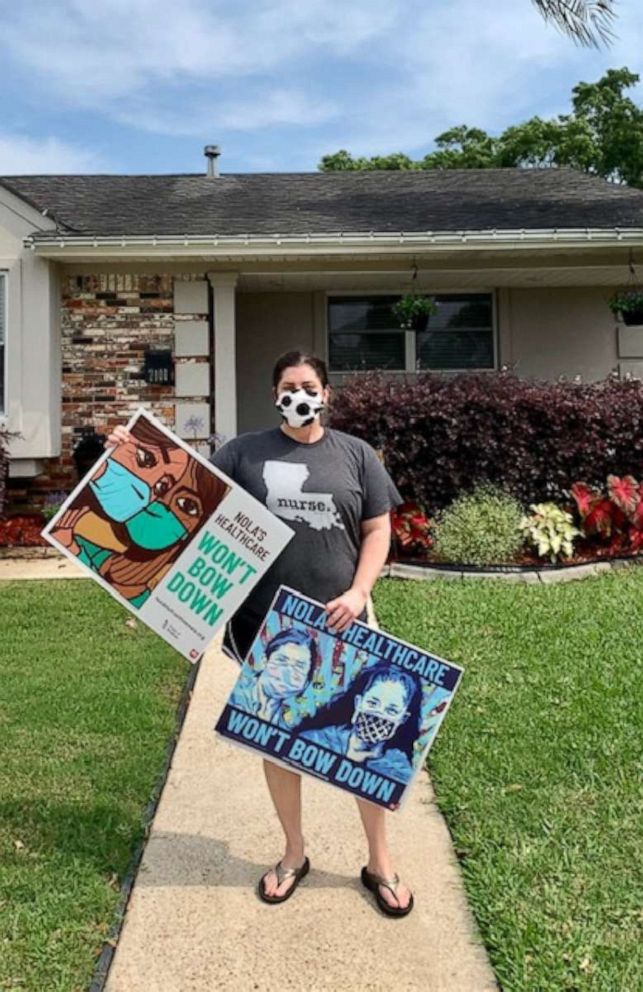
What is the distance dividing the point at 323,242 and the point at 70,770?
6558mm

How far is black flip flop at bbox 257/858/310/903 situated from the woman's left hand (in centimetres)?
89

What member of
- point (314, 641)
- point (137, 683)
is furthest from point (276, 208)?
point (314, 641)

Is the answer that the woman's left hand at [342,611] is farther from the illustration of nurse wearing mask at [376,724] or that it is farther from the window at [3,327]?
the window at [3,327]

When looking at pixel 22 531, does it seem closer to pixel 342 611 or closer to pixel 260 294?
pixel 260 294

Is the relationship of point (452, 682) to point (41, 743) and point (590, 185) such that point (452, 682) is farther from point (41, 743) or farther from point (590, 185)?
point (590, 185)

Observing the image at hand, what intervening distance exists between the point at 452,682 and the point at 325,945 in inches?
34.1

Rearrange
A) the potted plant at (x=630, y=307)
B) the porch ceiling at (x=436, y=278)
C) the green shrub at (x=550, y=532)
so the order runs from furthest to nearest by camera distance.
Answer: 1. the porch ceiling at (x=436, y=278)
2. the potted plant at (x=630, y=307)
3. the green shrub at (x=550, y=532)

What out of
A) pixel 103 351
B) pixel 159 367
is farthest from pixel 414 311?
pixel 103 351

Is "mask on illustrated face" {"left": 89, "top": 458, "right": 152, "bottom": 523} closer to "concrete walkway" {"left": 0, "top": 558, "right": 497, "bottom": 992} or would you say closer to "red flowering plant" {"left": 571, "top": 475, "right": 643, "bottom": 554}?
"concrete walkway" {"left": 0, "top": 558, "right": 497, "bottom": 992}

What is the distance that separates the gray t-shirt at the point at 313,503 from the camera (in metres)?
2.54

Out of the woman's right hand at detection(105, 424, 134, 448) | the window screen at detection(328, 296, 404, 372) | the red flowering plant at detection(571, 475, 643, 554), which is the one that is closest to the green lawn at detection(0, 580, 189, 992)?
the woman's right hand at detection(105, 424, 134, 448)

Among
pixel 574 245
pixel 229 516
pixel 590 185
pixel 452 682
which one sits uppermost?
pixel 590 185

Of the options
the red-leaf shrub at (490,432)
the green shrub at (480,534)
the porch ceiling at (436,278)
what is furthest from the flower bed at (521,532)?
the porch ceiling at (436,278)

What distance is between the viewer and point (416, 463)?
7.74 m
